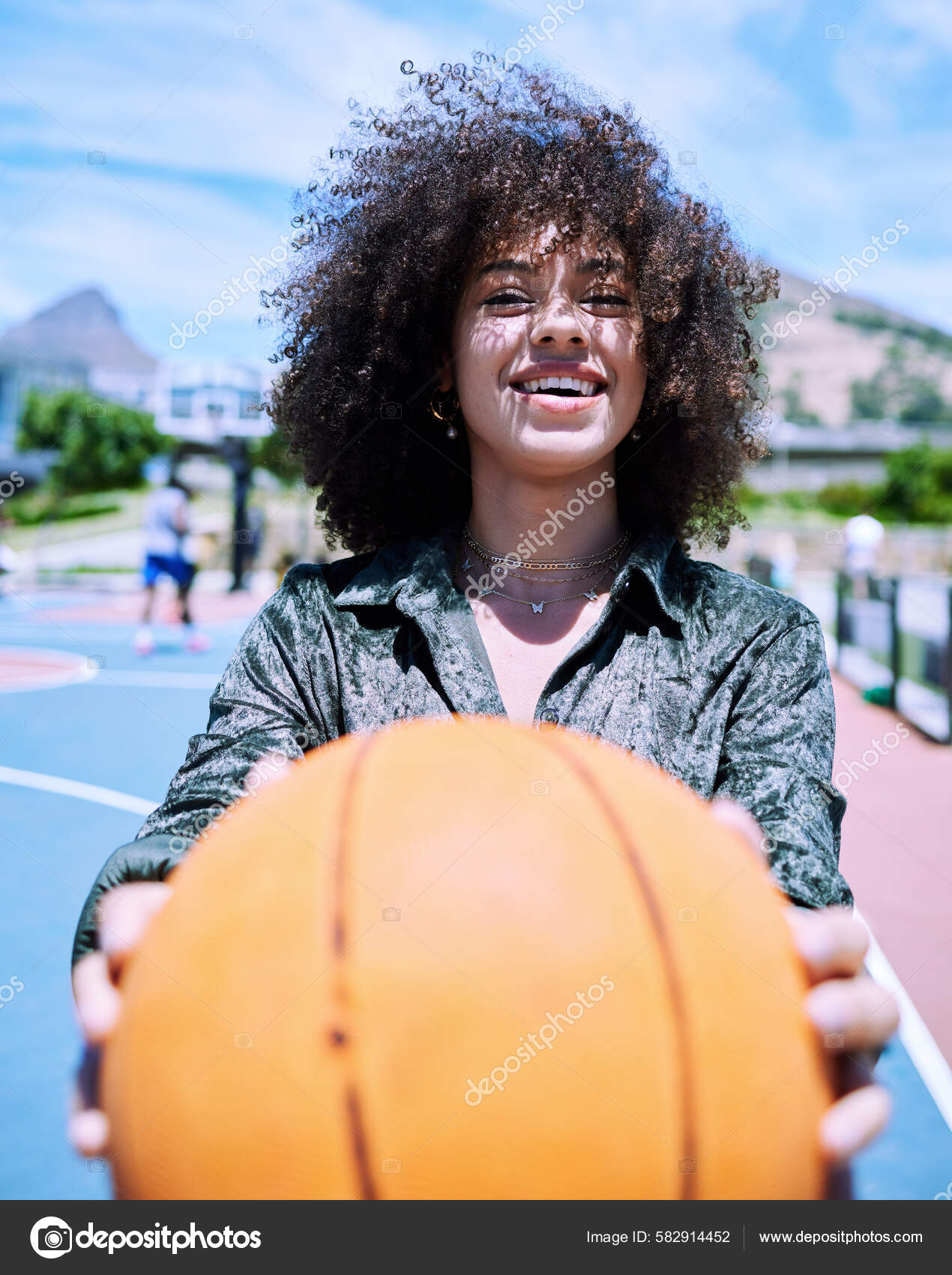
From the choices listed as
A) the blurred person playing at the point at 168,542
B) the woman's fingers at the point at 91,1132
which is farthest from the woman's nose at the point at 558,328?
the blurred person playing at the point at 168,542

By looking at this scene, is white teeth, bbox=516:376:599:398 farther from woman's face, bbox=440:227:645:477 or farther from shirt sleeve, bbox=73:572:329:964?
shirt sleeve, bbox=73:572:329:964

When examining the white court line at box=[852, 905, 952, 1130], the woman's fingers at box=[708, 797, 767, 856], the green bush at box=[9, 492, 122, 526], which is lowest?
the white court line at box=[852, 905, 952, 1130]

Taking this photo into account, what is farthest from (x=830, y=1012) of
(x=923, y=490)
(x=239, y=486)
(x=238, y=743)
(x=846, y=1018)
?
(x=923, y=490)

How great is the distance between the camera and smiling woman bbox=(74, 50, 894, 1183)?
68.8 inches

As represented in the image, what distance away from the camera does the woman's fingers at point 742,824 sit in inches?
62.9

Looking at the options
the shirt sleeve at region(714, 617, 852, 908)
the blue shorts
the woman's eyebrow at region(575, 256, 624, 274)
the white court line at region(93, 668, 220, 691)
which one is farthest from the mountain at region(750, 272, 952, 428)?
the shirt sleeve at region(714, 617, 852, 908)

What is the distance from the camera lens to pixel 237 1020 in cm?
125

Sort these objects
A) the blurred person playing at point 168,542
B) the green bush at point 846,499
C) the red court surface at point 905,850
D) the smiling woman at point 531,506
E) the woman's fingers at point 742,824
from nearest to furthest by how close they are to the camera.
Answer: the woman's fingers at point 742,824
the smiling woman at point 531,506
the red court surface at point 905,850
the blurred person playing at point 168,542
the green bush at point 846,499

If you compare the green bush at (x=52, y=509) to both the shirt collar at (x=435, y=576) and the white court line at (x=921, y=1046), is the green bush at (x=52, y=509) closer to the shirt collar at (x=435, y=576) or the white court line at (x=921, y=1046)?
the white court line at (x=921, y=1046)

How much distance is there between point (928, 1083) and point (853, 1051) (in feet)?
10.9

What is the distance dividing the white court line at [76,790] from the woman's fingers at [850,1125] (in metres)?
6.69
